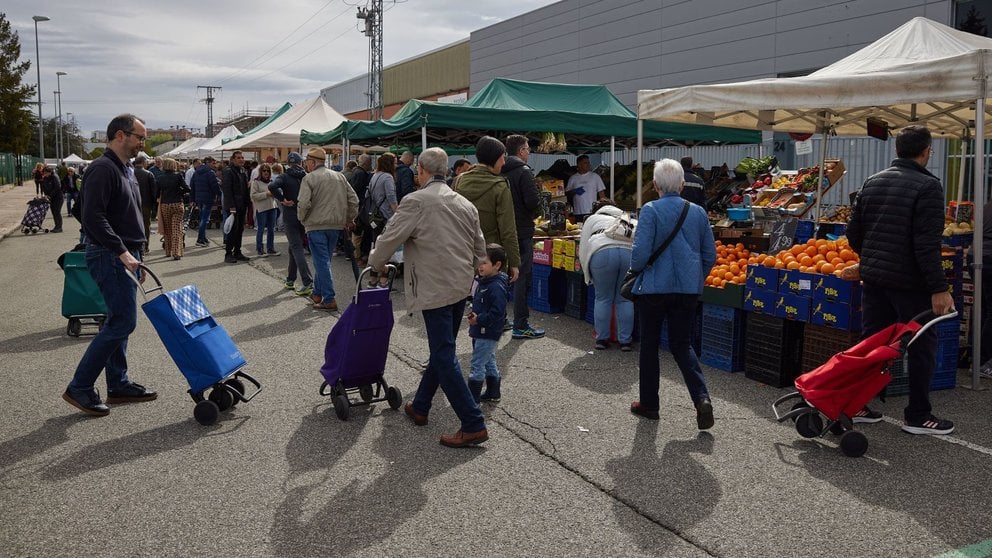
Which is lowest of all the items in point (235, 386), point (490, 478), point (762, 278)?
point (490, 478)

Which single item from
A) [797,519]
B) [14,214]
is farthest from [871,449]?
[14,214]

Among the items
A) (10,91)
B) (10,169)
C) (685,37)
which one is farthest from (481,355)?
(10,169)

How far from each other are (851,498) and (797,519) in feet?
1.53

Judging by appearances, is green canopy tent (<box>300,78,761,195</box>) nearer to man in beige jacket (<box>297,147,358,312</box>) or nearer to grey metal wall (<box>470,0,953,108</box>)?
man in beige jacket (<box>297,147,358,312</box>)

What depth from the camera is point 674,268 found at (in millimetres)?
5113

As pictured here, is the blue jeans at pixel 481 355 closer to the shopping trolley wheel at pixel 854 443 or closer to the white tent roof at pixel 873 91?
the shopping trolley wheel at pixel 854 443

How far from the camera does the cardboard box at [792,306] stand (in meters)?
6.19

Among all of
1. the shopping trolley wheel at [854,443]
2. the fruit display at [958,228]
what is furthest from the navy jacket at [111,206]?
the fruit display at [958,228]

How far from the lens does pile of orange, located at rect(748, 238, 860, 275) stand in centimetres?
625

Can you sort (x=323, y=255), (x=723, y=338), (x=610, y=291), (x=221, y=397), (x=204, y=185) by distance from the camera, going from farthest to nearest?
(x=204, y=185)
(x=323, y=255)
(x=610, y=291)
(x=723, y=338)
(x=221, y=397)

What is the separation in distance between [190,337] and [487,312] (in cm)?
202

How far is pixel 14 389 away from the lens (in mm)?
6105

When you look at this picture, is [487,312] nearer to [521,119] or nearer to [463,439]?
[463,439]

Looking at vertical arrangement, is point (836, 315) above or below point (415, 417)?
above
